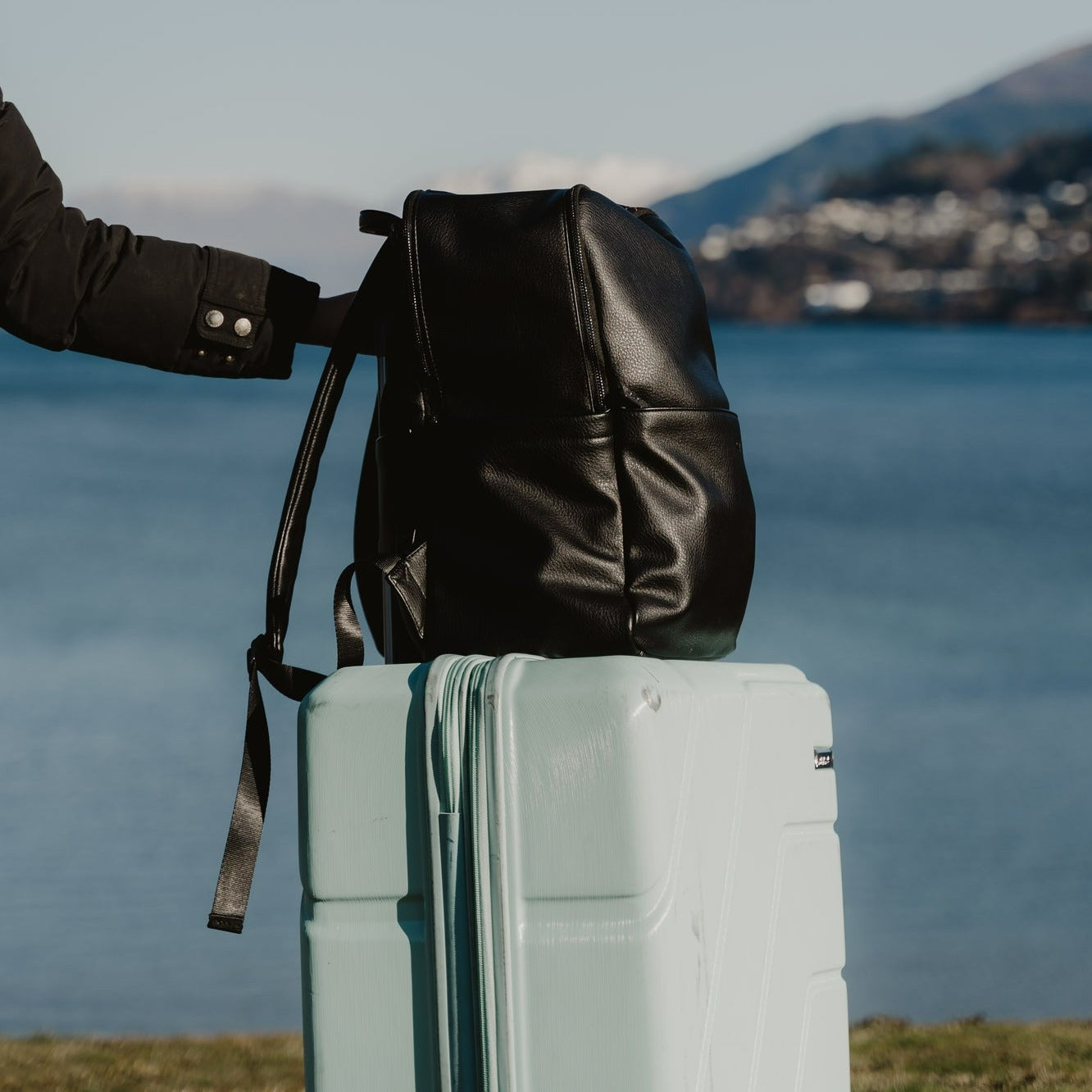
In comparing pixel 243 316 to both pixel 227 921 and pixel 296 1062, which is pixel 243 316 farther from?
pixel 296 1062

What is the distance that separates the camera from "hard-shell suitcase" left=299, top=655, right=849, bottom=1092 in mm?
1230

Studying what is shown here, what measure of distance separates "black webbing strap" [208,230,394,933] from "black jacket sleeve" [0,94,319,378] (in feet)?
0.35

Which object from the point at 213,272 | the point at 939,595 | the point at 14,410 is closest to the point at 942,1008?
the point at 213,272

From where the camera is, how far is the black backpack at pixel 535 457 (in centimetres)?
138

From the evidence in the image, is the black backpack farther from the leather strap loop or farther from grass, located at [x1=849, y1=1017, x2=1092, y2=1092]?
grass, located at [x1=849, y1=1017, x2=1092, y2=1092]

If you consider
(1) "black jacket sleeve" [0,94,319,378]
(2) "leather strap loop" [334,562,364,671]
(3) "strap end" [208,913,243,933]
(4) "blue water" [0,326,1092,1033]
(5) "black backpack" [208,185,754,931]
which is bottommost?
(4) "blue water" [0,326,1092,1033]

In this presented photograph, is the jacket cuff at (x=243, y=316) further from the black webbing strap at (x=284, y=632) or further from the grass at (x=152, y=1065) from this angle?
the grass at (x=152, y=1065)

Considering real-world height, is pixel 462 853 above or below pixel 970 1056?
above

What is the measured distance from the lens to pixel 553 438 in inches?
54.4

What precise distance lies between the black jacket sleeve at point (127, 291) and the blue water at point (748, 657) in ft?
6.66

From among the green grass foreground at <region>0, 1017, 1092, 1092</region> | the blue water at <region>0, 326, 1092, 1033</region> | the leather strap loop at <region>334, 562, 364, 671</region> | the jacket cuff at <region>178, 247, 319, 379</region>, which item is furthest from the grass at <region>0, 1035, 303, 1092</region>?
the jacket cuff at <region>178, 247, 319, 379</region>

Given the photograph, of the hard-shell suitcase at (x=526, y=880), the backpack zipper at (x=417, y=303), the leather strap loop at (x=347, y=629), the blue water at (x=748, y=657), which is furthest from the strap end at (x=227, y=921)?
the blue water at (x=748, y=657)

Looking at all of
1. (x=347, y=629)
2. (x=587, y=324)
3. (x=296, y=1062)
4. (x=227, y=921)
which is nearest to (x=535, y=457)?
A: (x=587, y=324)

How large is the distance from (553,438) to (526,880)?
383 mm
